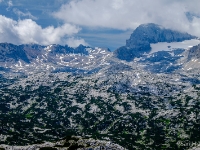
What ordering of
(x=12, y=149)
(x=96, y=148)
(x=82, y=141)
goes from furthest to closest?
(x=12, y=149) < (x=82, y=141) < (x=96, y=148)

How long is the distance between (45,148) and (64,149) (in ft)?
28.3

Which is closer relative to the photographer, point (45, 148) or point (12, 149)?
point (45, 148)

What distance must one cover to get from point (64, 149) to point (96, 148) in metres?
14.2

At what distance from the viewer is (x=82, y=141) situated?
128125 millimetres

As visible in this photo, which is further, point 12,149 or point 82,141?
point 12,149

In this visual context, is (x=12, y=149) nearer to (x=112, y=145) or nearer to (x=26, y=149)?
(x=26, y=149)

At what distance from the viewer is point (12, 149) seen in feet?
463

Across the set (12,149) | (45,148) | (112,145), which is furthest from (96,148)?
(12,149)

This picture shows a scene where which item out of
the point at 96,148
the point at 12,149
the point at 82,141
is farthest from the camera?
the point at 12,149

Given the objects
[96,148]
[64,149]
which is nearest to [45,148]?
[64,149]

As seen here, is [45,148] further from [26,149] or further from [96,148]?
[96,148]

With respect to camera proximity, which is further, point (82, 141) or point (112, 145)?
point (82, 141)

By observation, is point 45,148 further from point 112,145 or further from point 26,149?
point 112,145

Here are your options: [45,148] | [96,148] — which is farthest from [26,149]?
[96,148]
